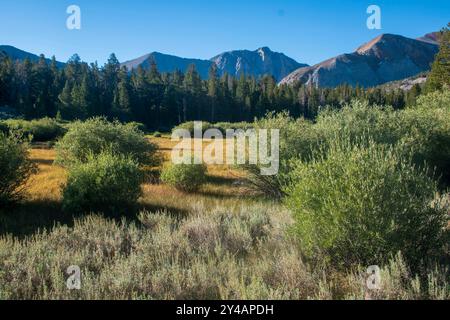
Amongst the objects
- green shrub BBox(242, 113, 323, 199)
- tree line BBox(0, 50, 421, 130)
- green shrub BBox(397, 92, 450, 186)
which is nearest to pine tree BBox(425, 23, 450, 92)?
tree line BBox(0, 50, 421, 130)

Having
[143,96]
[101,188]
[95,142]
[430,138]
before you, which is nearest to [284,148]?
[101,188]

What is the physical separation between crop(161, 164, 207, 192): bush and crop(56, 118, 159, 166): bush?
218 centimetres

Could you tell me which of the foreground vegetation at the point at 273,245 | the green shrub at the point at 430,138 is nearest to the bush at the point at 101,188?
the foreground vegetation at the point at 273,245

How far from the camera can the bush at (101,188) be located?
1113cm

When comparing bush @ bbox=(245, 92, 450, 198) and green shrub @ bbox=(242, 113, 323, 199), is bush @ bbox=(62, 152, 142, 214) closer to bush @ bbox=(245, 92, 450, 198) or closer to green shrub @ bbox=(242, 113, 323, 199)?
green shrub @ bbox=(242, 113, 323, 199)

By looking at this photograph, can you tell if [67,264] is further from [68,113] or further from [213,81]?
[213,81]

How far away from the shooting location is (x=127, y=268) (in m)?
6.11

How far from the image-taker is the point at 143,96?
3317 inches

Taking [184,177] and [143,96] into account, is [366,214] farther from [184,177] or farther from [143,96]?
[143,96]

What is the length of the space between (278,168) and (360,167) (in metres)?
7.73

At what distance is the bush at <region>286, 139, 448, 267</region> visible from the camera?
639cm

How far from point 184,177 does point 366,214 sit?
34.2 ft

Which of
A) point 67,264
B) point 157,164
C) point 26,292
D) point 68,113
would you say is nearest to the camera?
point 26,292
